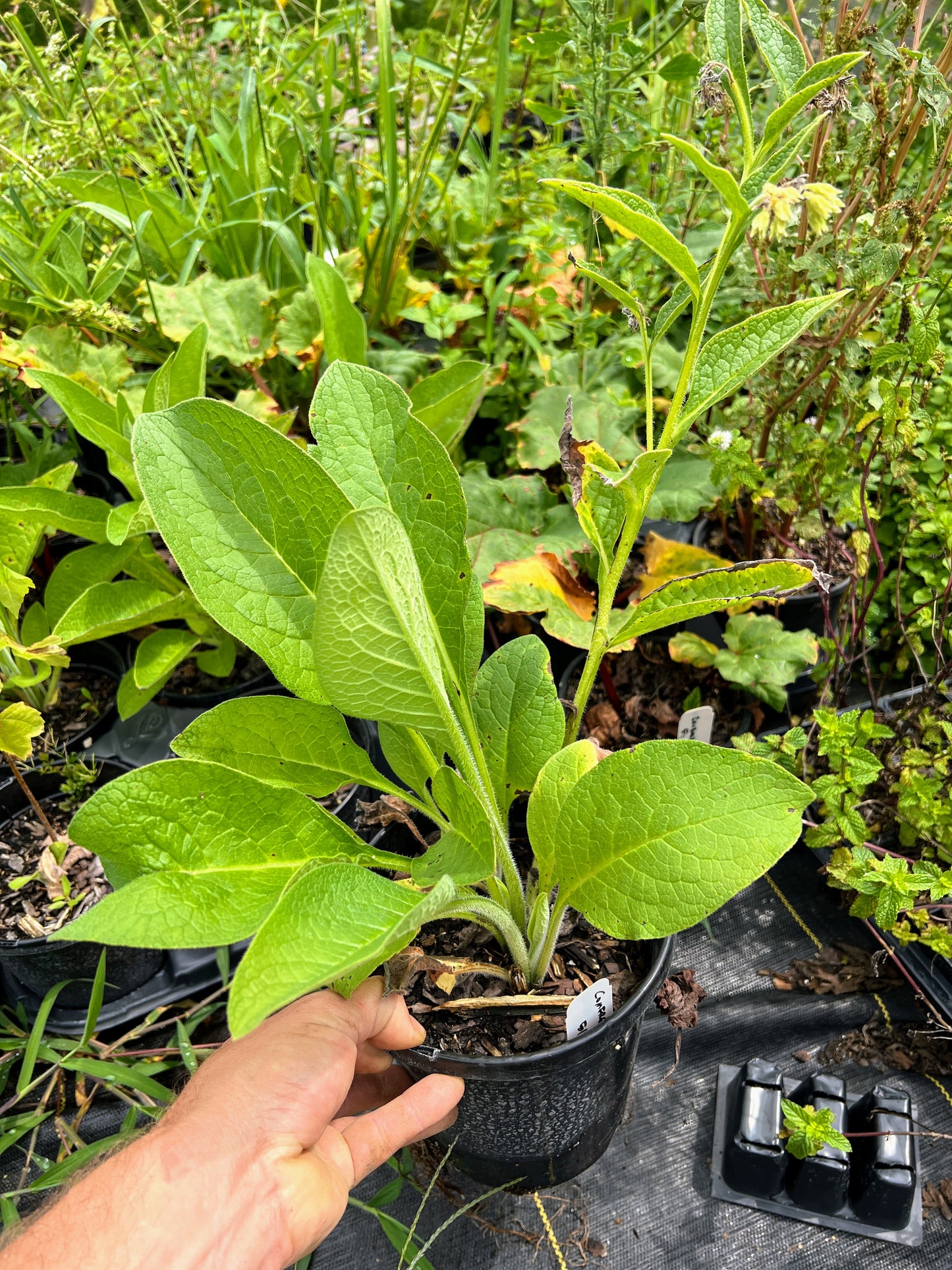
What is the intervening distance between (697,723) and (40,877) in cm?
85

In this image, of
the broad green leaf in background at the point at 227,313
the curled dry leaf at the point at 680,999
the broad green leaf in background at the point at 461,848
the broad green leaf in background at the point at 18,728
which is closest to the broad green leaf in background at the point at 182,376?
the broad green leaf in background at the point at 227,313

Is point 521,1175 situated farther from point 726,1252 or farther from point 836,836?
point 836,836

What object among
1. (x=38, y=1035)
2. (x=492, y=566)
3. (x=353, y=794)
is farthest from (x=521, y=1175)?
(x=492, y=566)

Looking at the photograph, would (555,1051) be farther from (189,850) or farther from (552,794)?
(189,850)

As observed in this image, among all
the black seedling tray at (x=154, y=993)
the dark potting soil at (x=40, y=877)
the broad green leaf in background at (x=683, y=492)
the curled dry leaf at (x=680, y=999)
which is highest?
the broad green leaf in background at (x=683, y=492)

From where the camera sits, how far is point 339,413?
654mm

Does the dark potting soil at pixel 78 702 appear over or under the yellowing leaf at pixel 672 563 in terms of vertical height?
under

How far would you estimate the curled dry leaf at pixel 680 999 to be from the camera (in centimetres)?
84

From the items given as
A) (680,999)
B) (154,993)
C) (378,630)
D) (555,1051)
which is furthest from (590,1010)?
(154,993)

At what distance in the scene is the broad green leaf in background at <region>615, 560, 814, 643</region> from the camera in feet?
2.10

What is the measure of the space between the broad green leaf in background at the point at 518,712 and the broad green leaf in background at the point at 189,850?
0.66ft

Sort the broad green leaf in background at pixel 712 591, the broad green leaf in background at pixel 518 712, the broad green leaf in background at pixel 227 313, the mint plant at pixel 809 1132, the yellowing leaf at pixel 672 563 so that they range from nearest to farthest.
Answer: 1. the broad green leaf in background at pixel 712 591
2. the broad green leaf in background at pixel 518 712
3. the mint plant at pixel 809 1132
4. the yellowing leaf at pixel 672 563
5. the broad green leaf in background at pixel 227 313

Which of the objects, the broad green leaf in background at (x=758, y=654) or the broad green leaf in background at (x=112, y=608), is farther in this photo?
the broad green leaf in background at (x=758, y=654)

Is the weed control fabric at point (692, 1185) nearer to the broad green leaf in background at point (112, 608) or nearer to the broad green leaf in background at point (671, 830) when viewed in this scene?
the broad green leaf in background at point (671, 830)
